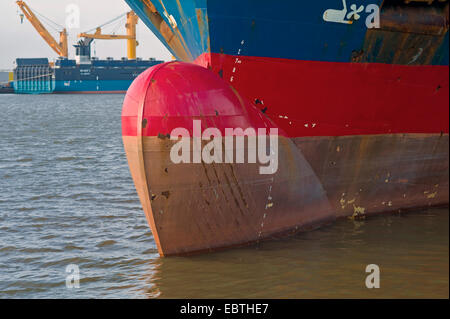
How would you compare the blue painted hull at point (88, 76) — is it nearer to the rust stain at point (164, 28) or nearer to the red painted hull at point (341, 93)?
the rust stain at point (164, 28)

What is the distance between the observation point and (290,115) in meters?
6.86

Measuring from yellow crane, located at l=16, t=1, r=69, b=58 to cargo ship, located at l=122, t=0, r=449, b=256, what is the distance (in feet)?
237

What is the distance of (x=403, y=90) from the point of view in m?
7.27

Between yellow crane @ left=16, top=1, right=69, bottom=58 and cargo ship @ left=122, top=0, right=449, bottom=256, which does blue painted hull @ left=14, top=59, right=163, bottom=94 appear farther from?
cargo ship @ left=122, top=0, right=449, bottom=256

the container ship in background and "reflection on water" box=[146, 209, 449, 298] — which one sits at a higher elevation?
the container ship in background

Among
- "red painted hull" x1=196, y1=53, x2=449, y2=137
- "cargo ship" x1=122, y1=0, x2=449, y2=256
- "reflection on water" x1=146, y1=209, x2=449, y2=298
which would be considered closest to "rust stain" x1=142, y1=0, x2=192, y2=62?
"cargo ship" x1=122, y1=0, x2=449, y2=256

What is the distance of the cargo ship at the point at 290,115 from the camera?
6277 mm

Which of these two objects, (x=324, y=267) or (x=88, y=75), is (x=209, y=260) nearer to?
(x=324, y=267)

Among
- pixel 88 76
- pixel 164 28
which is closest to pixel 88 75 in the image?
pixel 88 76

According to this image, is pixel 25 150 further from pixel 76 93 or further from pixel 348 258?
pixel 76 93

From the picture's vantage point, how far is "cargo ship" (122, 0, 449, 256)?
20.6ft
